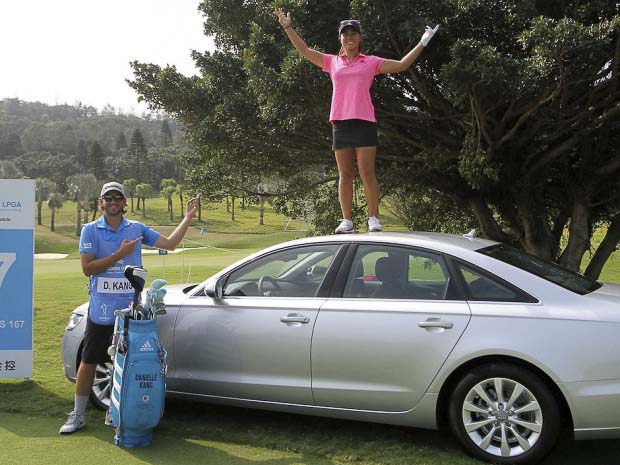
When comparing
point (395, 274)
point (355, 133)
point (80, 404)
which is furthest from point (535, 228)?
point (80, 404)

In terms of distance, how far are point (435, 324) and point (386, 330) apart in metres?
0.33

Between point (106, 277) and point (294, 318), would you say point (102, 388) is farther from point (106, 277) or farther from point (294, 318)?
point (294, 318)

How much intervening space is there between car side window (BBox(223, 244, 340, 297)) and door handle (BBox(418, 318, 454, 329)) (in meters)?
0.85

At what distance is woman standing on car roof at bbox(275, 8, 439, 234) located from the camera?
570cm

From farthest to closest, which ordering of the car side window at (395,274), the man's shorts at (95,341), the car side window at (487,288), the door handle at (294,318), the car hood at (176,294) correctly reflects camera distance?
1. the car hood at (176,294)
2. the man's shorts at (95,341)
3. the door handle at (294,318)
4. the car side window at (395,274)
5. the car side window at (487,288)

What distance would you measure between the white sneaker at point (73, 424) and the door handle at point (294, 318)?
176 centimetres

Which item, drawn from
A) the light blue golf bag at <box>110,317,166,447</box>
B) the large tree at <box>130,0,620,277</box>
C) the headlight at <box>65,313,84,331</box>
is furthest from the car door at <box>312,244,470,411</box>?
the large tree at <box>130,0,620,277</box>

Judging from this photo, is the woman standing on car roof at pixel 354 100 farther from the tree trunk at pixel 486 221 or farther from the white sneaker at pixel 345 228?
the tree trunk at pixel 486 221

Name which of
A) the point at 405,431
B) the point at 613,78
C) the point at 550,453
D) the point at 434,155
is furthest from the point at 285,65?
the point at 550,453

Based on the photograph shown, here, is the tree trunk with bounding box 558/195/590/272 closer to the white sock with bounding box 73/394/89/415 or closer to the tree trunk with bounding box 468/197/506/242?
the tree trunk with bounding box 468/197/506/242

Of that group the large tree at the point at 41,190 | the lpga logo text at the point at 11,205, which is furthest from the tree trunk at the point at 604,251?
the large tree at the point at 41,190

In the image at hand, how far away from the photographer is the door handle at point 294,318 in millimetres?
4438

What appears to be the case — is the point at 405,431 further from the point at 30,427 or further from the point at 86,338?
the point at 30,427

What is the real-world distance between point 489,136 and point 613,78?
158 centimetres
